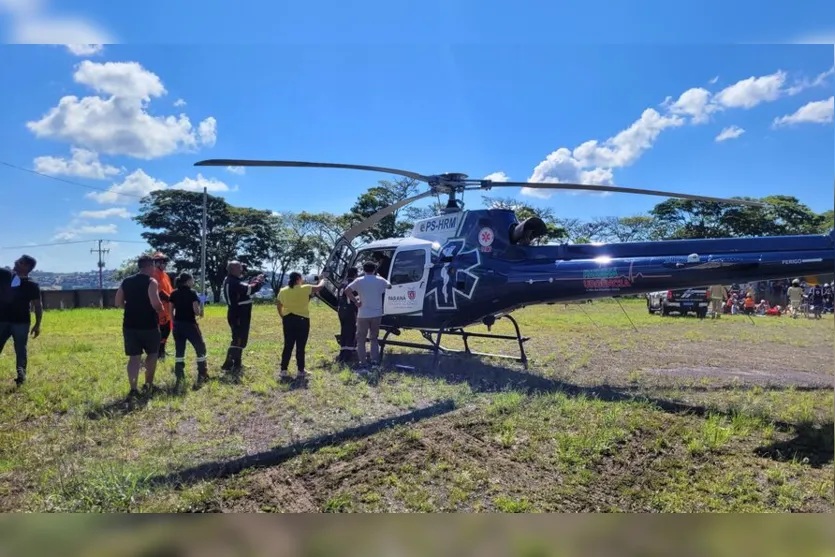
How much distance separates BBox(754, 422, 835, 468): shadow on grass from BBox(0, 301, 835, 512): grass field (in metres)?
0.02

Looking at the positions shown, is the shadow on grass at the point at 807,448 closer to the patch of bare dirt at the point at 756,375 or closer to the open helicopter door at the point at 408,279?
the patch of bare dirt at the point at 756,375

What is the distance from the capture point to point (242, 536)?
220cm

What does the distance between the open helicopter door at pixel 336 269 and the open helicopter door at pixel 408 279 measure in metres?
1.13

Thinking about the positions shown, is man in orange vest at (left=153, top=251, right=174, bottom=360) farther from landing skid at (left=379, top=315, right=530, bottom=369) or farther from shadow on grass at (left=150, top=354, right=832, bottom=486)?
landing skid at (left=379, top=315, right=530, bottom=369)

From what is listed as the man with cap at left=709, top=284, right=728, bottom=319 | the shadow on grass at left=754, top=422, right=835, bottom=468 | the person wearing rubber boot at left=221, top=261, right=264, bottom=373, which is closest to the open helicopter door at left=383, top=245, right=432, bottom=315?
the person wearing rubber boot at left=221, top=261, right=264, bottom=373

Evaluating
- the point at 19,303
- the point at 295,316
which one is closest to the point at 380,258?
the point at 295,316

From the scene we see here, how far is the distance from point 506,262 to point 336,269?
12.0ft

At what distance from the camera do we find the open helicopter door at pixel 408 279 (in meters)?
8.60

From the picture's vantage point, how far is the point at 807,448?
4199mm

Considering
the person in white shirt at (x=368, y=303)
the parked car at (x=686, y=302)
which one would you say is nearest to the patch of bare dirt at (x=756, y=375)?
the person in white shirt at (x=368, y=303)

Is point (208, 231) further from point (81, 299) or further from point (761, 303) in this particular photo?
point (761, 303)

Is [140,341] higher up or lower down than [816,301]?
higher up

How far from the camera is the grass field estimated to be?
342 cm

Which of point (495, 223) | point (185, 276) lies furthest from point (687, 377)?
point (185, 276)
